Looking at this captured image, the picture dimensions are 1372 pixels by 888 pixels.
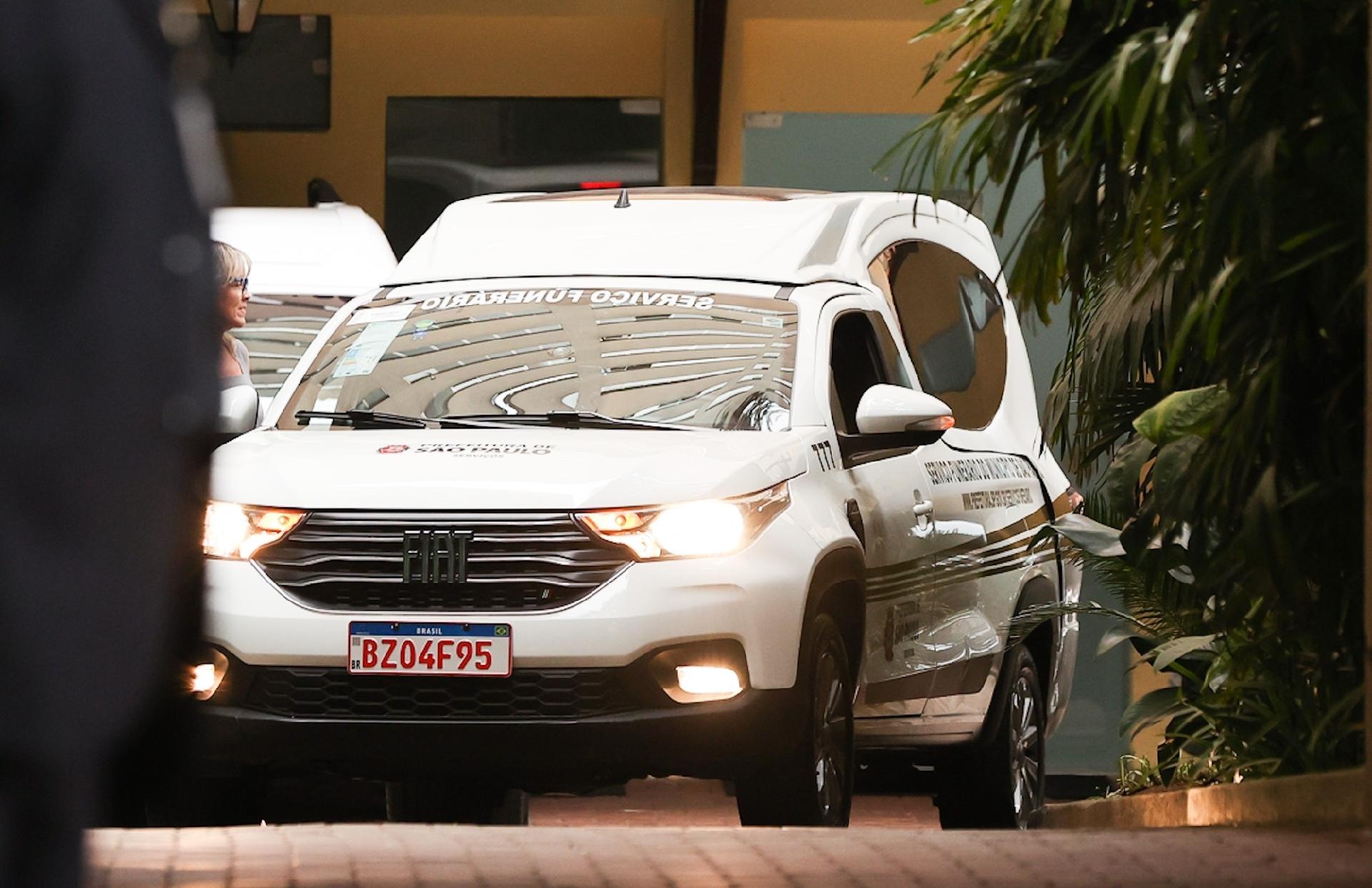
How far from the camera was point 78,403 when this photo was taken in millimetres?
958

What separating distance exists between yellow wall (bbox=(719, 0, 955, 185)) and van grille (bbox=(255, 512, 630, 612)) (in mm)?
9564

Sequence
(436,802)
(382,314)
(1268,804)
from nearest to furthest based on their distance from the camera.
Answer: (1268,804) → (382,314) → (436,802)

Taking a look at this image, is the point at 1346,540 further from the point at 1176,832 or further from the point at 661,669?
the point at 661,669

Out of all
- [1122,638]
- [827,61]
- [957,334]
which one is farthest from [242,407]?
[827,61]

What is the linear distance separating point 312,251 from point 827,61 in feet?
21.4

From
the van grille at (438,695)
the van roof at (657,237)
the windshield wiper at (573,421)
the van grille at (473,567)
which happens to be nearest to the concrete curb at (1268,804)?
the van grille at (438,695)

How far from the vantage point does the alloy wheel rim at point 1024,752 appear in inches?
321

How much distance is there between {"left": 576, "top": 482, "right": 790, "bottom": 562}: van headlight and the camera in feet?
19.0

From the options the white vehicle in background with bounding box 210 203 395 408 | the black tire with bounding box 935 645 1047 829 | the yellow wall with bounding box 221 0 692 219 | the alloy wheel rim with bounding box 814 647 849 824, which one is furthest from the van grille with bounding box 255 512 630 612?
the yellow wall with bounding box 221 0 692 219

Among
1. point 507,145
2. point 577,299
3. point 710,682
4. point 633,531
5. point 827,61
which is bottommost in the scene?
point 710,682

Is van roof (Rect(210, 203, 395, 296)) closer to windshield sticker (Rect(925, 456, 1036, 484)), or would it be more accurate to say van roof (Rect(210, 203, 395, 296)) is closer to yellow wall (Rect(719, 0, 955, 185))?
windshield sticker (Rect(925, 456, 1036, 484))

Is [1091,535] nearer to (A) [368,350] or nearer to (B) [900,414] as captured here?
(B) [900,414]

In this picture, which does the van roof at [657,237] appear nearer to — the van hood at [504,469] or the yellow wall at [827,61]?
the van hood at [504,469]

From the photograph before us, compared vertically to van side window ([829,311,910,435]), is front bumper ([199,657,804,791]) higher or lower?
lower
